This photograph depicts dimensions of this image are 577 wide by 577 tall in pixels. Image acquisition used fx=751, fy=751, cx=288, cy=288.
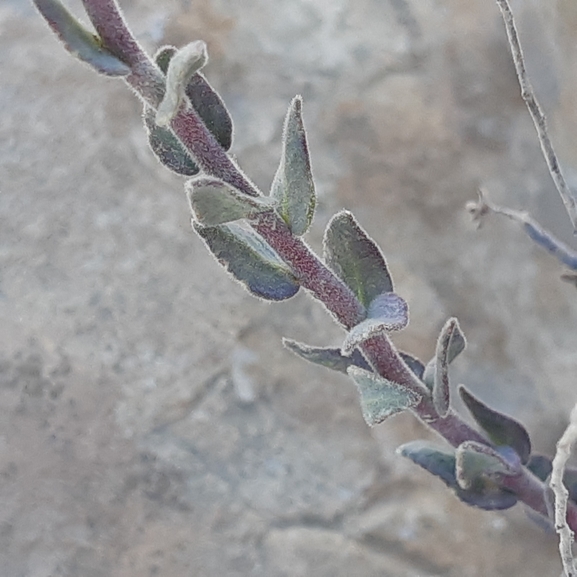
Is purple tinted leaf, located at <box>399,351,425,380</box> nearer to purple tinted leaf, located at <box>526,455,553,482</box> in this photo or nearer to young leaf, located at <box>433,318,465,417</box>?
young leaf, located at <box>433,318,465,417</box>

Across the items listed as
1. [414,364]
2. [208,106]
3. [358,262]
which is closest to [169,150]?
[208,106]

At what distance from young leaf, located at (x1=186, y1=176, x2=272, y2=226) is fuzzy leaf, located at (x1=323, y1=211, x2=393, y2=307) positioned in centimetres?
12

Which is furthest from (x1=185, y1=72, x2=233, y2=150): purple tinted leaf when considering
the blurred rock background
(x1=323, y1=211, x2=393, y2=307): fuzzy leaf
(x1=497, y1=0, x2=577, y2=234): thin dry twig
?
the blurred rock background

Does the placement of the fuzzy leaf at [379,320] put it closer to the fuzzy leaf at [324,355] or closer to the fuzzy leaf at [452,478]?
the fuzzy leaf at [324,355]

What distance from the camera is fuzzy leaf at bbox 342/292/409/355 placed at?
415 millimetres

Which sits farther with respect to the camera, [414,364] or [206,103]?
[414,364]

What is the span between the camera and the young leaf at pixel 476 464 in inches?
21.2

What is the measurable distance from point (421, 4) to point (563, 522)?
0.60 meters

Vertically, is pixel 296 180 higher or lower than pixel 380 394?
higher

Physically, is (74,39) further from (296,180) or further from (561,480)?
(561,480)

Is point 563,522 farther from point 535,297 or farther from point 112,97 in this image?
point 112,97

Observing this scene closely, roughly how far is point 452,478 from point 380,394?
0.16 metres

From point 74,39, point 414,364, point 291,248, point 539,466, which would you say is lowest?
point 539,466

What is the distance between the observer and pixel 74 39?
0.35m
